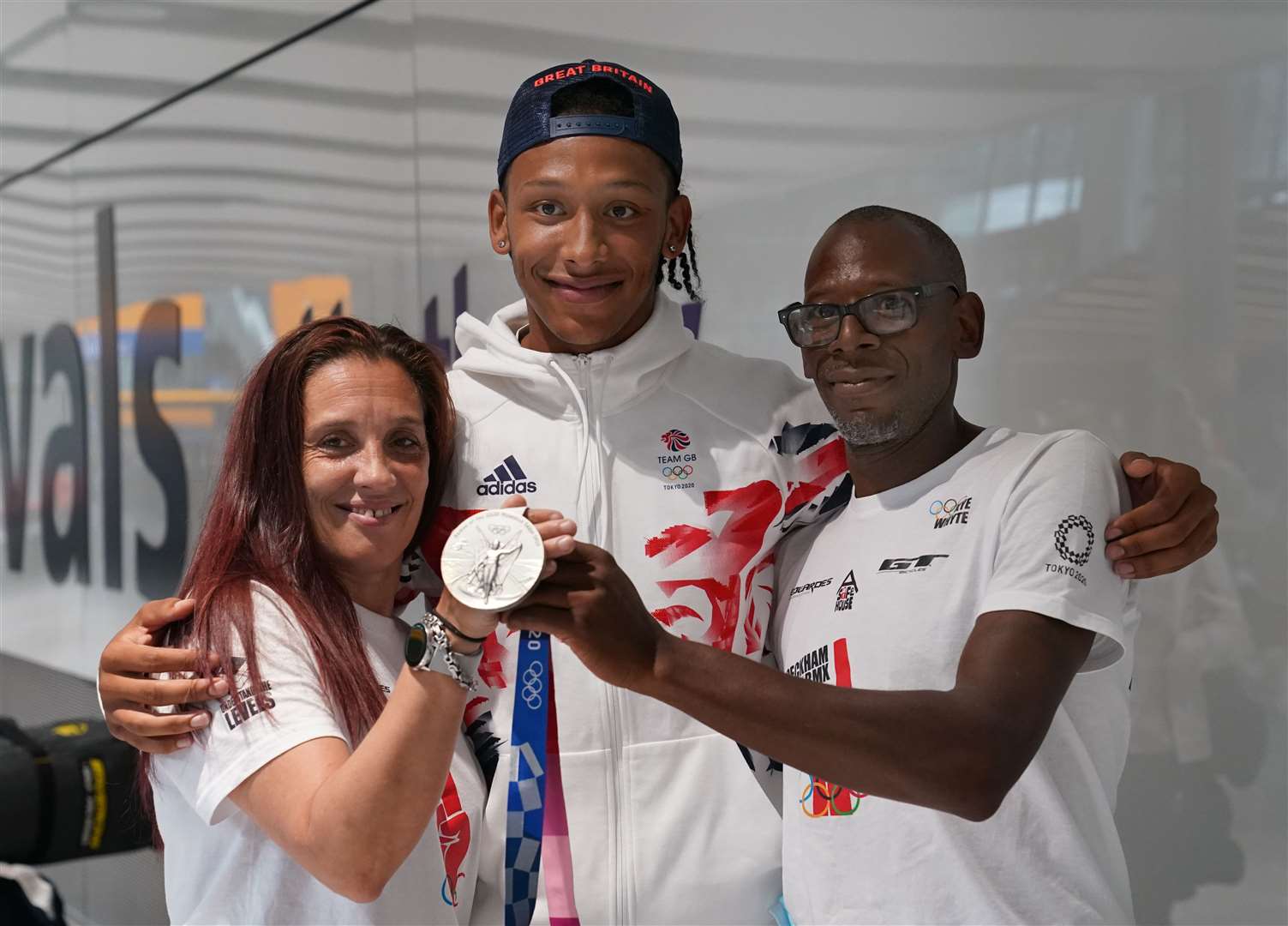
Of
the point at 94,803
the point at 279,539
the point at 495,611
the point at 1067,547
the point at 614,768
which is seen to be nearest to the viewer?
the point at 495,611

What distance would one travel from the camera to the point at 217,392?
446cm

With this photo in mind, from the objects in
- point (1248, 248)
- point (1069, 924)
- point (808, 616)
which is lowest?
point (1069, 924)

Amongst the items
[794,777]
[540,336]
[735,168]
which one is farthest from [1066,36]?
[794,777]

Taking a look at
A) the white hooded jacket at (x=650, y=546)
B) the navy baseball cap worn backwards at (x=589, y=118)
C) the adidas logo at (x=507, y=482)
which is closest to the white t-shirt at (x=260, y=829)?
the white hooded jacket at (x=650, y=546)

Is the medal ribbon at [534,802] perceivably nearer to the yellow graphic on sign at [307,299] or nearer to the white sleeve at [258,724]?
the white sleeve at [258,724]

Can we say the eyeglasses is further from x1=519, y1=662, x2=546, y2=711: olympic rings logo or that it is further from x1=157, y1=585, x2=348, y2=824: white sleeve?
x1=157, y1=585, x2=348, y2=824: white sleeve

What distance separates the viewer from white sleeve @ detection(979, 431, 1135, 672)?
142 centimetres

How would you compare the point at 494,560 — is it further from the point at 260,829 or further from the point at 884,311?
the point at 884,311

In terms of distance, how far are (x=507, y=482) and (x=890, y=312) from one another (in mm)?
620

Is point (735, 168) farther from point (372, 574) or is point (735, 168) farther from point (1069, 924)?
point (1069, 924)

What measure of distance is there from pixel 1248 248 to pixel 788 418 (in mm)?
897

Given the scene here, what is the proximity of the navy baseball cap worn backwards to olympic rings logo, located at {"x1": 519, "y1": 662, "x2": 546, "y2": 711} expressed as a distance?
0.75 m

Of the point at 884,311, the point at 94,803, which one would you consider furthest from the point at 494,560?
the point at 94,803

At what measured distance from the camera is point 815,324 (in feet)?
5.71
